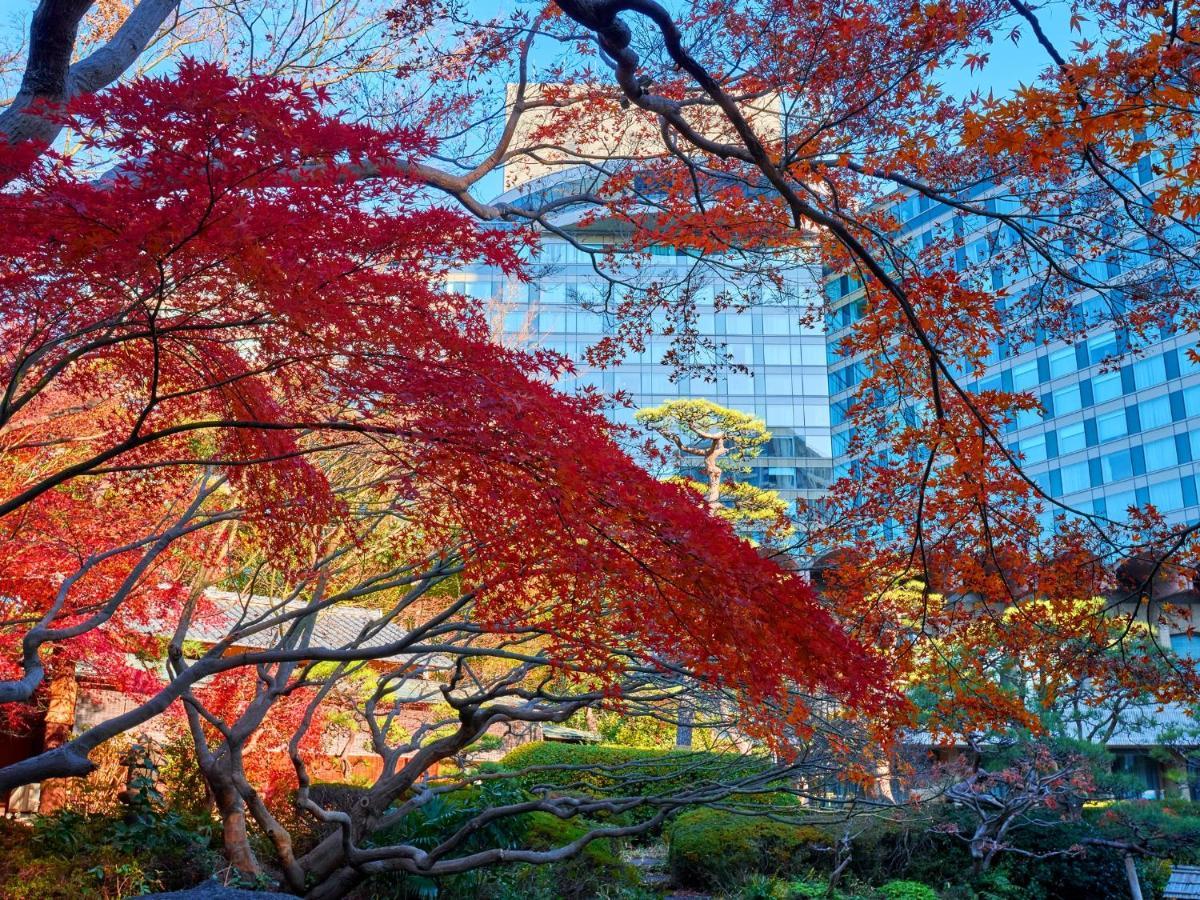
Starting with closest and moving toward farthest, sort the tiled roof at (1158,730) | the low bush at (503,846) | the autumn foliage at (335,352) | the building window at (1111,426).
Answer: the autumn foliage at (335,352) → the low bush at (503,846) → the tiled roof at (1158,730) → the building window at (1111,426)

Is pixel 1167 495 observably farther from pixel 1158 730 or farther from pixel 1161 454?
pixel 1158 730

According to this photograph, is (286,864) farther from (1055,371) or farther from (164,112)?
(1055,371)

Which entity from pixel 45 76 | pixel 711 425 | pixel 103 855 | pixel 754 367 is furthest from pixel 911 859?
pixel 754 367

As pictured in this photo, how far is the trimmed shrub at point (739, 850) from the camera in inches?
528

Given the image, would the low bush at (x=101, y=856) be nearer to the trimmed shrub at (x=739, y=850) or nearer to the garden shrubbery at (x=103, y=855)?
the garden shrubbery at (x=103, y=855)

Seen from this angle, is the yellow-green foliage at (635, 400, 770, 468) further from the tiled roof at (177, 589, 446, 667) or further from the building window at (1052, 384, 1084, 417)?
the building window at (1052, 384, 1084, 417)

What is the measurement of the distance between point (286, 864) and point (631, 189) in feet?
20.9

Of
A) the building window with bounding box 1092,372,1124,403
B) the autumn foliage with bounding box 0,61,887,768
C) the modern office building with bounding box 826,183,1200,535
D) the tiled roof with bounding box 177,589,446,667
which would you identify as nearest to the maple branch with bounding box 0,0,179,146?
the autumn foliage with bounding box 0,61,887,768

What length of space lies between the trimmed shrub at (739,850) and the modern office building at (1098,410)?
1862 cm

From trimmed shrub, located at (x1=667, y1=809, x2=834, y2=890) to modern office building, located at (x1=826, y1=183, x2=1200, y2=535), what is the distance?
61.1ft

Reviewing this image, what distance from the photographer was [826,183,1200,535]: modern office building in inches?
1244

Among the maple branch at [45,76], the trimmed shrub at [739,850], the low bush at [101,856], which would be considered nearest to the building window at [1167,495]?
the trimmed shrub at [739,850]

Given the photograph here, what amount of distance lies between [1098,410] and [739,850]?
1038 inches

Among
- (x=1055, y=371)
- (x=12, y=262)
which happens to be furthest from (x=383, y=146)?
(x=1055, y=371)
